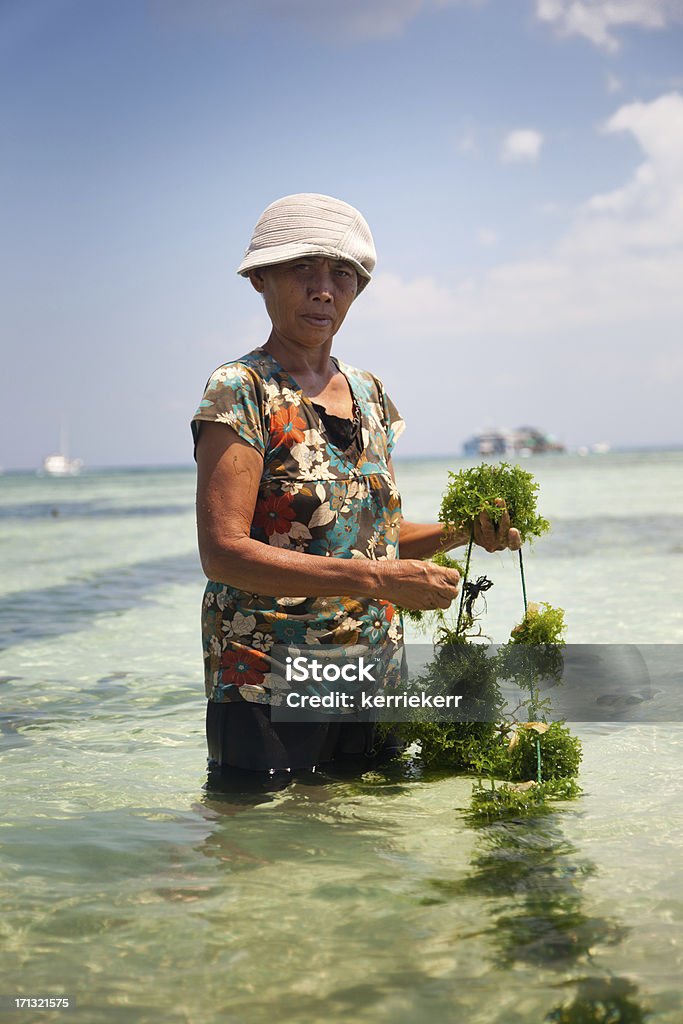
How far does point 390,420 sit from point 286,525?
2.57 feet

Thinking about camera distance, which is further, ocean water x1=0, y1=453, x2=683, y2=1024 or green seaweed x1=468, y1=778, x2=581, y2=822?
green seaweed x1=468, y1=778, x2=581, y2=822

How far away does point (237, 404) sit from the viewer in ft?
11.1

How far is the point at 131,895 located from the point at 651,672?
186 inches

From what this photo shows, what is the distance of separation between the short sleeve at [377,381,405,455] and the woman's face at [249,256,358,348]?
45 centimetres

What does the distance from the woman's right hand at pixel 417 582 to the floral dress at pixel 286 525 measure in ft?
1.10

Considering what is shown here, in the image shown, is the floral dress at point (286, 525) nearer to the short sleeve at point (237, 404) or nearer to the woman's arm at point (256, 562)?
the short sleeve at point (237, 404)

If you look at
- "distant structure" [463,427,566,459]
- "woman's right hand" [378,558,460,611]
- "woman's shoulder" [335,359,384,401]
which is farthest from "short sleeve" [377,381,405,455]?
"distant structure" [463,427,566,459]

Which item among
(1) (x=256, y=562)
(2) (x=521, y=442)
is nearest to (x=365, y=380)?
(1) (x=256, y=562)

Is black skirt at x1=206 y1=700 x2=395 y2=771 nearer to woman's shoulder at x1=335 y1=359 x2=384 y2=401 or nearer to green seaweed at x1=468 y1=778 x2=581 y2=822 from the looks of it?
green seaweed at x1=468 y1=778 x2=581 y2=822

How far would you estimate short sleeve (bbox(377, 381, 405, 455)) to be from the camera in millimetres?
3949

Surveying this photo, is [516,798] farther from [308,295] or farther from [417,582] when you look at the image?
[308,295]

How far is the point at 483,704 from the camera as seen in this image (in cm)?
371

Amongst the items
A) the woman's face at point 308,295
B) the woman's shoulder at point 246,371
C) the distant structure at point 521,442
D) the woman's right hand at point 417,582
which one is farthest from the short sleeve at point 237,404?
the distant structure at point 521,442

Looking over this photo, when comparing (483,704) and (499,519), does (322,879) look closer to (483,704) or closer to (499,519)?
(483,704)
